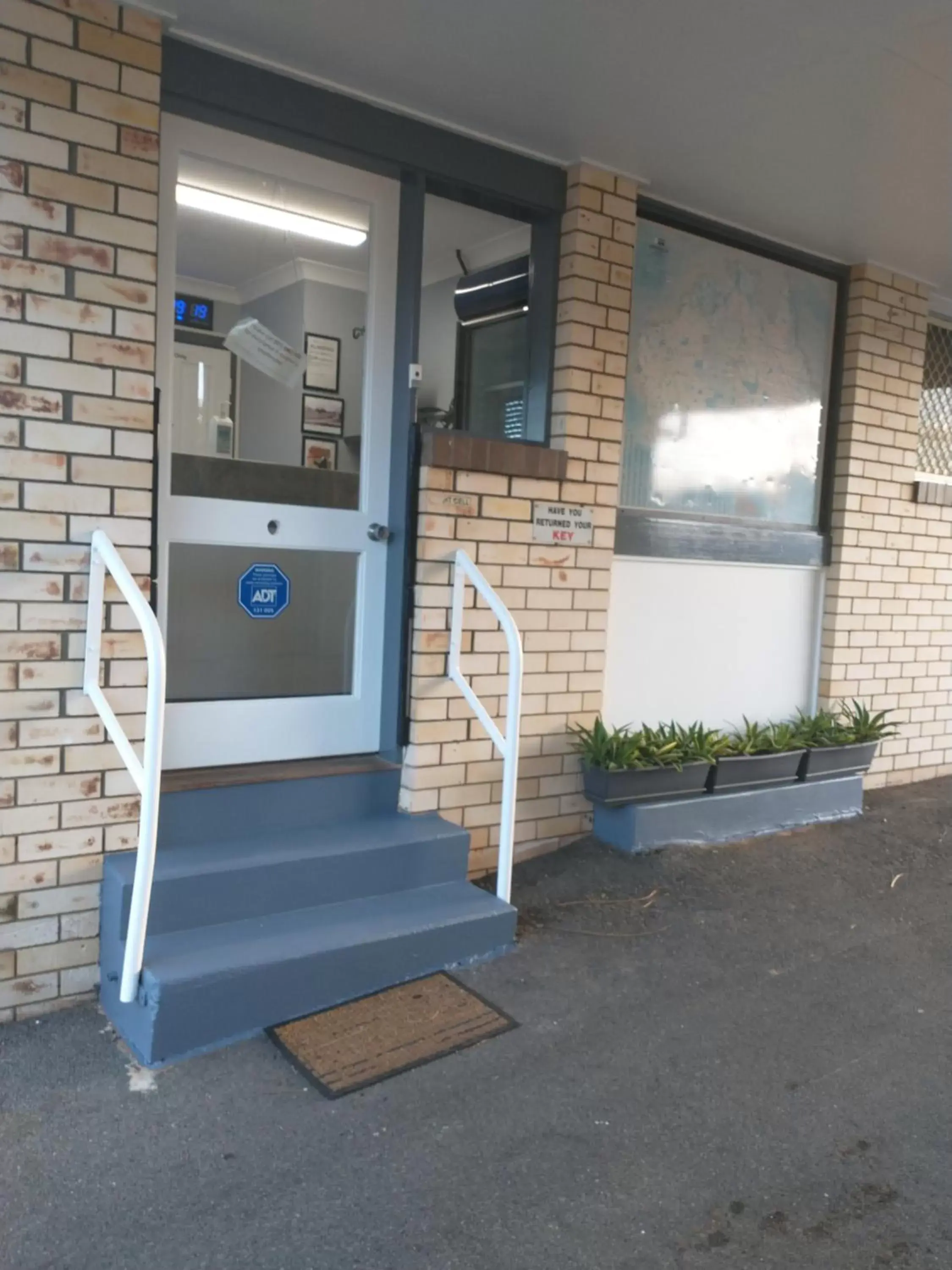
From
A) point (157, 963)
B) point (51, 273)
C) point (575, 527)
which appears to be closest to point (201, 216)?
point (51, 273)

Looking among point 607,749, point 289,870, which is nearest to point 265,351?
point 289,870

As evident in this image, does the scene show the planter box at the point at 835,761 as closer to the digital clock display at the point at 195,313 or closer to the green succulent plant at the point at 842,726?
the green succulent plant at the point at 842,726

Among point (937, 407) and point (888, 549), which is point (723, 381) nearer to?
point (888, 549)

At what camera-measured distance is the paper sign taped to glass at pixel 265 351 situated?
3391 mm

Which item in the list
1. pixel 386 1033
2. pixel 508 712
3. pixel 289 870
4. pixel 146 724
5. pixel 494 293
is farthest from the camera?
pixel 494 293

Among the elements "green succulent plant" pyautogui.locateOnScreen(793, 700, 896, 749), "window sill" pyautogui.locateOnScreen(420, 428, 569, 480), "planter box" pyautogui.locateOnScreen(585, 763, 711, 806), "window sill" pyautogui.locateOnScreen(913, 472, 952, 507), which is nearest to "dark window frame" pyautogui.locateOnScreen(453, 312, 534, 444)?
"window sill" pyautogui.locateOnScreen(420, 428, 569, 480)

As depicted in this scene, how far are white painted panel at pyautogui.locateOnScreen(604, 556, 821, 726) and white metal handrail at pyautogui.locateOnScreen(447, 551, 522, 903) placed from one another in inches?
37.7

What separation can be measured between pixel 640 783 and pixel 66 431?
97.0 inches

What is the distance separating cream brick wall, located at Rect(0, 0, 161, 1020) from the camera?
8.91 ft

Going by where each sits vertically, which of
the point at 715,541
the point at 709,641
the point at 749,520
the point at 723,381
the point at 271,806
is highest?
the point at 723,381

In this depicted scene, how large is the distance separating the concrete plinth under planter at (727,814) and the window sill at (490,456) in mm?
1386

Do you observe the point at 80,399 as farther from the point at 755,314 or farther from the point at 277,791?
the point at 755,314

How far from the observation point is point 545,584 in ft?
13.0

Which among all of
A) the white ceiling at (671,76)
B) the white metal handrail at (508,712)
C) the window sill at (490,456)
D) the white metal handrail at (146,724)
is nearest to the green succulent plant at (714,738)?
the white metal handrail at (508,712)
